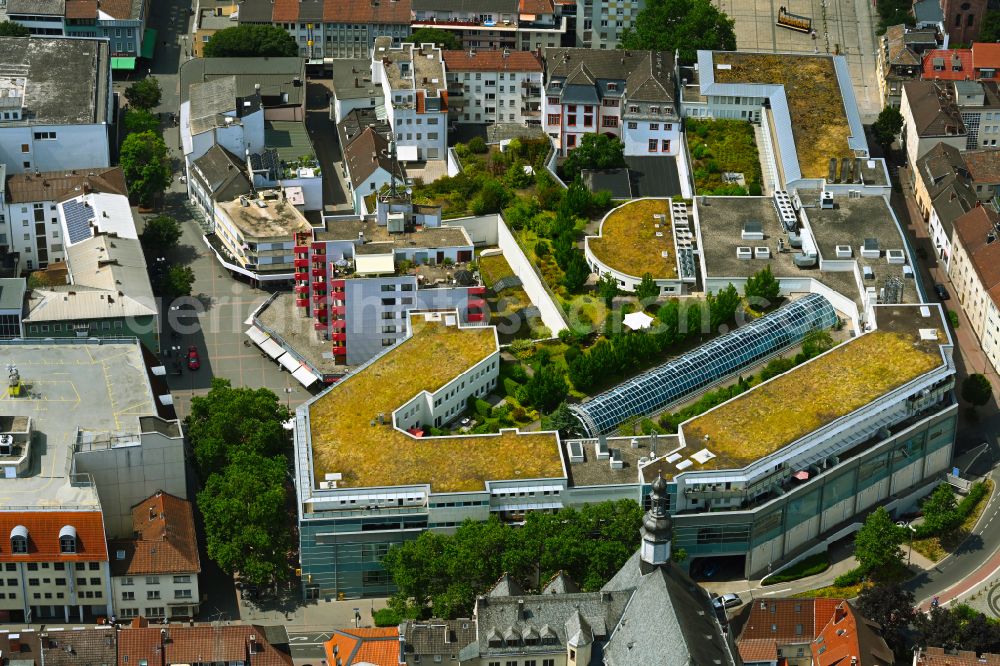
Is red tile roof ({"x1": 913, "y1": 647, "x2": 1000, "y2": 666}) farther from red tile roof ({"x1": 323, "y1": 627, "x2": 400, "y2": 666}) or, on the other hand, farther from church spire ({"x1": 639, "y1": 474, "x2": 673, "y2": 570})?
red tile roof ({"x1": 323, "y1": 627, "x2": 400, "y2": 666})

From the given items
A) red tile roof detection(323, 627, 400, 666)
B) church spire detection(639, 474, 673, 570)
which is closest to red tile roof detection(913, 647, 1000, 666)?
church spire detection(639, 474, 673, 570)

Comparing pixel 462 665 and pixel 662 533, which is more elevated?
pixel 662 533

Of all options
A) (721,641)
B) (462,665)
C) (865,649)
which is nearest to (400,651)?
(462,665)

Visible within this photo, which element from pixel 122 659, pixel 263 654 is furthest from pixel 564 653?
pixel 122 659

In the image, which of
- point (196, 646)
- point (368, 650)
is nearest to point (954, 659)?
point (368, 650)

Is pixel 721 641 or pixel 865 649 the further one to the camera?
pixel 865 649

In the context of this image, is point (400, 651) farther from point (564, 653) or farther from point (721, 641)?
point (721, 641)
